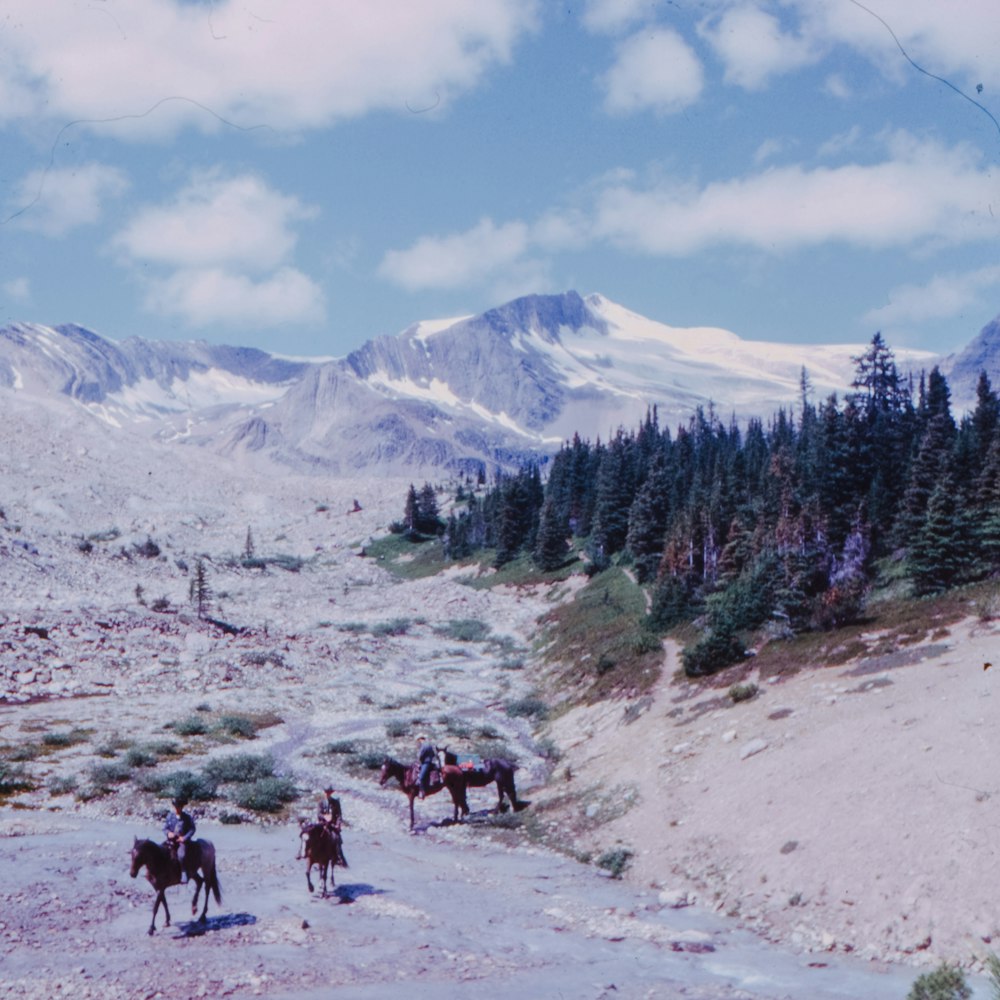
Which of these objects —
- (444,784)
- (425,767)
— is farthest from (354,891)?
(444,784)

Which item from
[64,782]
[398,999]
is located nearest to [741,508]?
[64,782]

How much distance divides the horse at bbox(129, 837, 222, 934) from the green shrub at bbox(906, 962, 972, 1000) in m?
11.2

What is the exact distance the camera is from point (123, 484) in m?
162

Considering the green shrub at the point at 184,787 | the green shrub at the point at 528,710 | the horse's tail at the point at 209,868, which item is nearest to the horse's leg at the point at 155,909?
the horse's tail at the point at 209,868

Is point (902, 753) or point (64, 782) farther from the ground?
point (902, 753)

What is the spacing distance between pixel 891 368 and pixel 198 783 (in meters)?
99.0

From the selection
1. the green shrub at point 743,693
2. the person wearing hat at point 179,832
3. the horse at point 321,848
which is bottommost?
the horse at point 321,848

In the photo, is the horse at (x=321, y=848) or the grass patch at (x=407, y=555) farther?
the grass patch at (x=407, y=555)

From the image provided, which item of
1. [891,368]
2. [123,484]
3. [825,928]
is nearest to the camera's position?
[825,928]

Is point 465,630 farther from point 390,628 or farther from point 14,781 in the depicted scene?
point 14,781

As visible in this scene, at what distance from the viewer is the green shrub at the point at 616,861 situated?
1846 centimetres

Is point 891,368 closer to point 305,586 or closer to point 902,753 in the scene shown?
point 305,586

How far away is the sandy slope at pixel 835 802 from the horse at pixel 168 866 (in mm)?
9138

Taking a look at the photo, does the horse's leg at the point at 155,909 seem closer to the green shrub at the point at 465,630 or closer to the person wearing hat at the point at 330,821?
the person wearing hat at the point at 330,821
